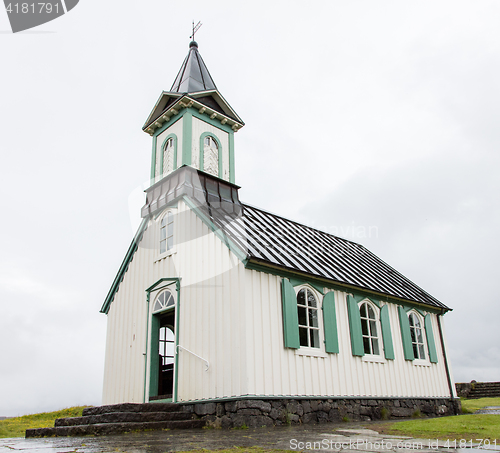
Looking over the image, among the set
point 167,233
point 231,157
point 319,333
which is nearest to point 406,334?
point 319,333

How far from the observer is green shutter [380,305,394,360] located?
492 inches

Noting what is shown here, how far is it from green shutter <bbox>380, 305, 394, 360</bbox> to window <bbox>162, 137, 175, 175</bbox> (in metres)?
7.92

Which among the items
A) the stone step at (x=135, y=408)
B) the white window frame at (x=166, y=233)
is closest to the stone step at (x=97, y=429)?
the stone step at (x=135, y=408)

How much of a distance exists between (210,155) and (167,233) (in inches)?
127

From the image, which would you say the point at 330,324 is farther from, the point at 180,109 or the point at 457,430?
the point at 180,109

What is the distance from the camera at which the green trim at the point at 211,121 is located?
14235 mm

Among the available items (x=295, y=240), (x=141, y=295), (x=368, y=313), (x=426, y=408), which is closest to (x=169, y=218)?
(x=141, y=295)

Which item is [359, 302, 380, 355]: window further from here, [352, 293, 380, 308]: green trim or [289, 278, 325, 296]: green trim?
[289, 278, 325, 296]: green trim

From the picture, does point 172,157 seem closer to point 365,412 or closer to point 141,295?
point 141,295

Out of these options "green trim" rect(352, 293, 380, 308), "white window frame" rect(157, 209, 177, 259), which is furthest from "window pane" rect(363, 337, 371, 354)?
"white window frame" rect(157, 209, 177, 259)

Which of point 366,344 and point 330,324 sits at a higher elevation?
point 330,324

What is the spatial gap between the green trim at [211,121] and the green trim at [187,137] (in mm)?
218

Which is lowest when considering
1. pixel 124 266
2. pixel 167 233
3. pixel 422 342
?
pixel 422 342

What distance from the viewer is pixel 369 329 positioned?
1247cm
